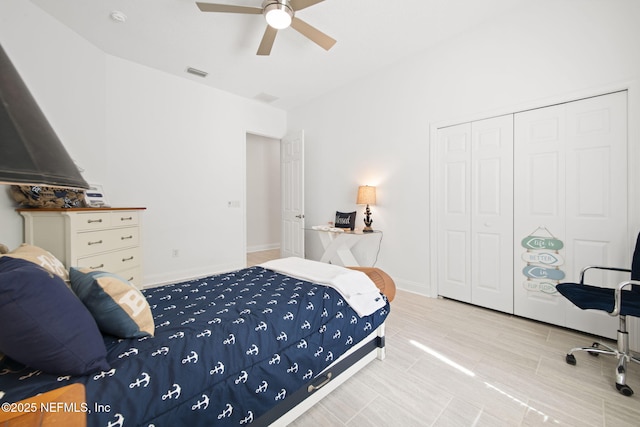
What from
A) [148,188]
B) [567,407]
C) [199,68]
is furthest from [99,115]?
[567,407]

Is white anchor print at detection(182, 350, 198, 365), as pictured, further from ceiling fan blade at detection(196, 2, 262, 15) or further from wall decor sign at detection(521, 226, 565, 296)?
wall decor sign at detection(521, 226, 565, 296)

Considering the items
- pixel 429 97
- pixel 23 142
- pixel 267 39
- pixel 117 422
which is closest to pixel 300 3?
pixel 267 39

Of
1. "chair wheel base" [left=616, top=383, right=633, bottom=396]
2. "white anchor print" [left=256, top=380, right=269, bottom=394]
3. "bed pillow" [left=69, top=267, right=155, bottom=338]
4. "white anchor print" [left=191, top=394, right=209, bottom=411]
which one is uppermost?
"bed pillow" [left=69, top=267, right=155, bottom=338]

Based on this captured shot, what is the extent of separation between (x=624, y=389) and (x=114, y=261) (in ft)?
12.9

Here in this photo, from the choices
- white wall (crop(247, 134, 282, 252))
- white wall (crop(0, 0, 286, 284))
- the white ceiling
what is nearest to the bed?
white wall (crop(0, 0, 286, 284))

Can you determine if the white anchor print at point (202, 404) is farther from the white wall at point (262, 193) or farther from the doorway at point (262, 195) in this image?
the white wall at point (262, 193)

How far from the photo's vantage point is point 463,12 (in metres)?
2.55

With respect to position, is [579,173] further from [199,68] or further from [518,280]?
[199,68]

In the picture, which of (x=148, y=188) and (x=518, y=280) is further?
(x=148, y=188)

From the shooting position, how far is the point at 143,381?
0.86 m

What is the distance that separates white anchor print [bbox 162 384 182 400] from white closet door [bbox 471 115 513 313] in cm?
293

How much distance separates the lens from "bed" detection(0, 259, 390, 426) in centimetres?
81

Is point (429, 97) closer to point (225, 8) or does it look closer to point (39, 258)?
point (225, 8)

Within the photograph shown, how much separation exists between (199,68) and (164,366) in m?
3.77
